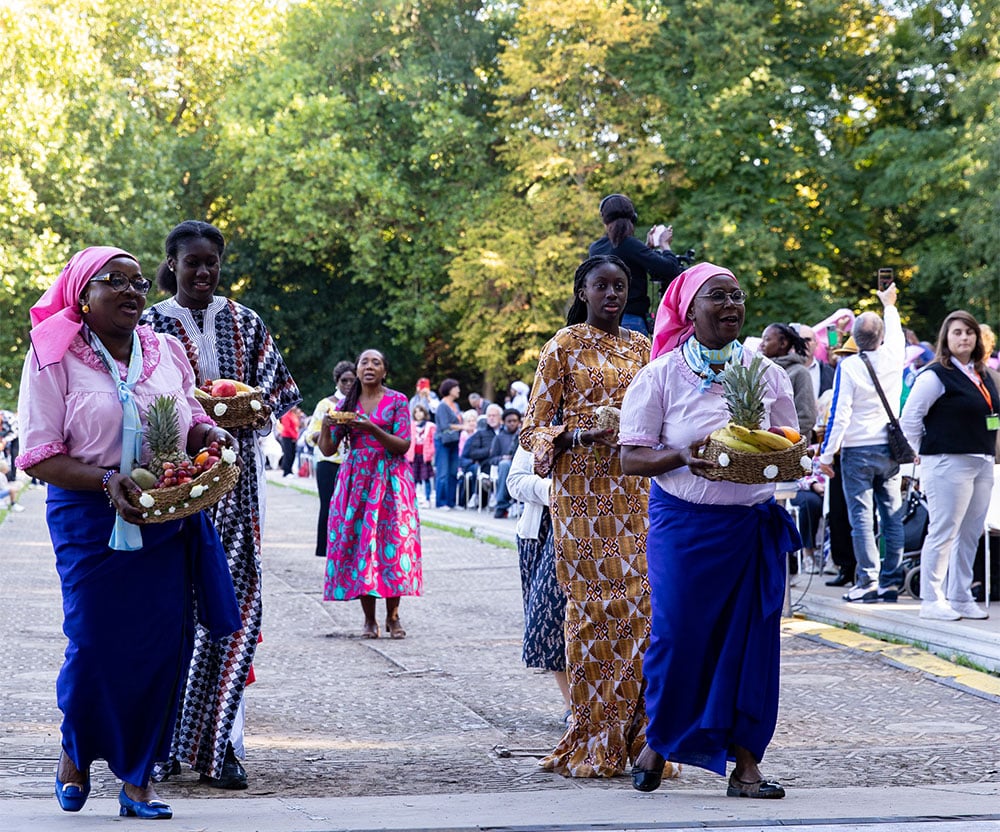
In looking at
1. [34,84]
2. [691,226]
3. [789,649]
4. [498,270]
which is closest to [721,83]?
[691,226]

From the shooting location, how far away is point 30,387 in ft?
18.7

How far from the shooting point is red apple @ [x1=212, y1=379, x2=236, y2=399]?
652 cm

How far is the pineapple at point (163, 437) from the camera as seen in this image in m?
5.63

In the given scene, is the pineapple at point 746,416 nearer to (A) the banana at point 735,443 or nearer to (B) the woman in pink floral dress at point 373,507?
(A) the banana at point 735,443

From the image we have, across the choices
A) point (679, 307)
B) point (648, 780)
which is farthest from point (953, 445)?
point (648, 780)

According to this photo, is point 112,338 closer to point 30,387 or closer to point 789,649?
point 30,387

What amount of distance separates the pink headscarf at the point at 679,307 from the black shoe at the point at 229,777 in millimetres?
2426

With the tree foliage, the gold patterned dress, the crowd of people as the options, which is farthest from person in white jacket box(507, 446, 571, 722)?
the tree foliage

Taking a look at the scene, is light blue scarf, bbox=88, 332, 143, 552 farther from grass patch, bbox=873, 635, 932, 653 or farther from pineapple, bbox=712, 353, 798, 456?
grass patch, bbox=873, 635, 932, 653

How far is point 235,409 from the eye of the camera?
21.4 feet

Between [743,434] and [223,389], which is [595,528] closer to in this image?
[743,434]

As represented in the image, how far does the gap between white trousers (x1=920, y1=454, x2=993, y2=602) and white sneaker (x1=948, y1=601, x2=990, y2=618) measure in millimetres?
48

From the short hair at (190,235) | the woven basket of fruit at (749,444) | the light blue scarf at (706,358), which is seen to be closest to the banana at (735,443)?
the woven basket of fruit at (749,444)

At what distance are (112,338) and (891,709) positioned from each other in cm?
500
